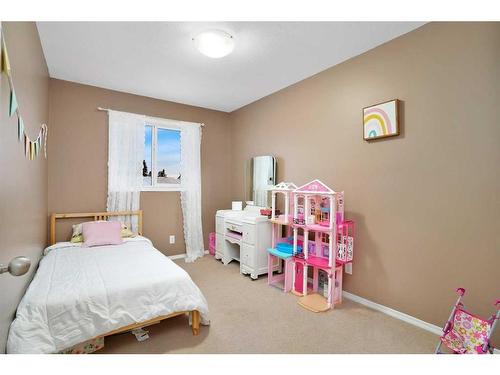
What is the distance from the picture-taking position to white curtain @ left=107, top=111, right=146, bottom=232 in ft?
11.6

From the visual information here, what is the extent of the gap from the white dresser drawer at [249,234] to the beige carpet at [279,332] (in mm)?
739

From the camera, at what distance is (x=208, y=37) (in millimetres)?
2195

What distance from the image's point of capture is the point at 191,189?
4.13 meters

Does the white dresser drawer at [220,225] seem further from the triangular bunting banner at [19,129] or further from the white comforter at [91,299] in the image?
the triangular bunting banner at [19,129]

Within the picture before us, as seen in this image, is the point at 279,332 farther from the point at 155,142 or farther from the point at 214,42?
the point at 155,142

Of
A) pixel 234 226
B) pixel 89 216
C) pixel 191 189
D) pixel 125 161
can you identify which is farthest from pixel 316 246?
pixel 89 216

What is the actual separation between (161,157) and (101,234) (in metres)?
1.48

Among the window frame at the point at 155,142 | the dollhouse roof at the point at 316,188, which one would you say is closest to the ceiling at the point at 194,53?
the window frame at the point at 155,142

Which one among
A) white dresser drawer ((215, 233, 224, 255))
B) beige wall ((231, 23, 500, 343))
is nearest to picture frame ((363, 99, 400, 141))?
beige wall ((231, 23, 500, 343))

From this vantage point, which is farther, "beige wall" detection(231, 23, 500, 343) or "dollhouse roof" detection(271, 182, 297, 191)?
"dollhouse roof" detection(271, 182, 297, 191)

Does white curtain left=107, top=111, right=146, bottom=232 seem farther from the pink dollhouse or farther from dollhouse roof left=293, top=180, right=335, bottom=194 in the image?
dollhouse roof left=293, top=180, right=335, bottom=194

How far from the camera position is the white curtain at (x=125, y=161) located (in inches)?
139

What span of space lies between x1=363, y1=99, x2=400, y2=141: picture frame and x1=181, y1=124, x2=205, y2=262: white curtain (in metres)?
2.60

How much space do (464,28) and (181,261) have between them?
13.3 feet
